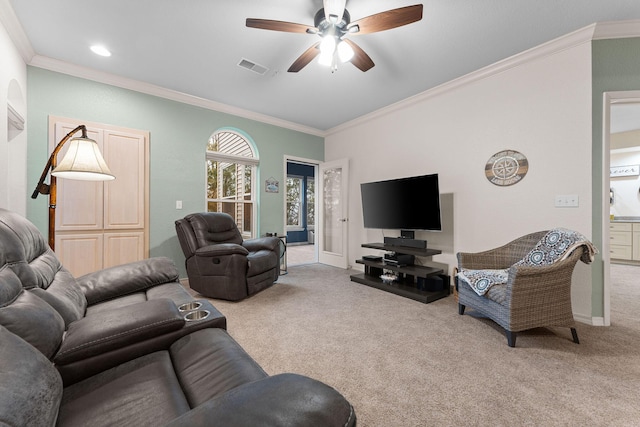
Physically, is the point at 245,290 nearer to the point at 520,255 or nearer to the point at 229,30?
the point at 229,30

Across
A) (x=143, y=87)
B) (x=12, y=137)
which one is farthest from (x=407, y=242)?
(x=12, y=137)

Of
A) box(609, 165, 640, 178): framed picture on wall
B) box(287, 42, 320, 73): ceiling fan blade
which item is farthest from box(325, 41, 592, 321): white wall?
box(609, 165, 640, 178): framed picture on wall

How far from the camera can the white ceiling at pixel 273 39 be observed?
2234 mm

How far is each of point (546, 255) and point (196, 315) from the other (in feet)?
9.00

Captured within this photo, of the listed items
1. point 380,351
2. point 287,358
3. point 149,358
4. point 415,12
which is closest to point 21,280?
point 149,358

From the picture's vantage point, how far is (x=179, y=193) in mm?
3926

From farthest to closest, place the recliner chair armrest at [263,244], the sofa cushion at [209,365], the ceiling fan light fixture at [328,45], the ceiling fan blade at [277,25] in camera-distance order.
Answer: the recliner chair armrest at [263,244], the ceiling fan light fixture at [328,45], the ceiling fan blade at [277,25], the sofa cushion at [209,365]

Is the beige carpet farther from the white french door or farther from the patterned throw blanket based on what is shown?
the white french door

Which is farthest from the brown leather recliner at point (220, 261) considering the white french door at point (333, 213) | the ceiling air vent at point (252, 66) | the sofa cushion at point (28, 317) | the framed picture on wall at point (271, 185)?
the sofa cushion at point (28, 317)

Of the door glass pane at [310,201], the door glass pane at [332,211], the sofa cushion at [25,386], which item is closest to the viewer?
the sofa cushion at [25,386]

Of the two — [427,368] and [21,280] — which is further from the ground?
[21,280]

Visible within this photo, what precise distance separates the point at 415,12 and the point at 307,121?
10.7 ft

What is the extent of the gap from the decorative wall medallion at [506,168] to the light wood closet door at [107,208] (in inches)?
174

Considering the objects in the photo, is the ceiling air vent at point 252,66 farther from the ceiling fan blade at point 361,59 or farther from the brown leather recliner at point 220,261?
the brown leather recliner at point 220,261
